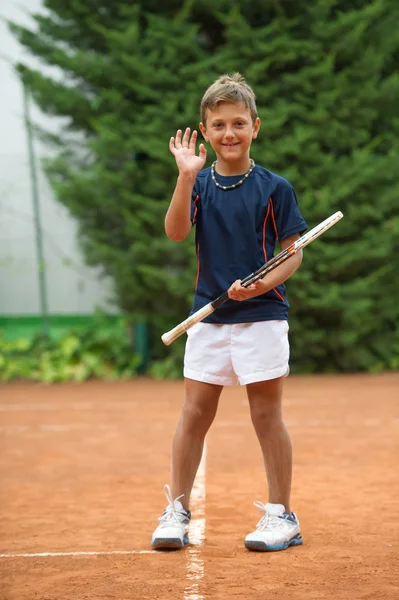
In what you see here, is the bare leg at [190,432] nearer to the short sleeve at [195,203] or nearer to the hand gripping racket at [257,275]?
the hand gripping racket at [257,275]

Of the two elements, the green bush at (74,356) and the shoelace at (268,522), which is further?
the green bush at (74,356)

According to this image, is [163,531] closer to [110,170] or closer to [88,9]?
[110,170]

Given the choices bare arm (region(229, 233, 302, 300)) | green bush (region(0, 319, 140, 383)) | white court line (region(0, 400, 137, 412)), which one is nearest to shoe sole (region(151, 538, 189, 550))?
bare arm (region(229, 233, 302, 300))

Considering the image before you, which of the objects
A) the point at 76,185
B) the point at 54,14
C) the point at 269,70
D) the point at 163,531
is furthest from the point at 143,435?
the point at 54,14

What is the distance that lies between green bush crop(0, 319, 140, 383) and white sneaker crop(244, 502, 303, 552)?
5966 mm

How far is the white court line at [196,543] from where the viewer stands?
2883 mm

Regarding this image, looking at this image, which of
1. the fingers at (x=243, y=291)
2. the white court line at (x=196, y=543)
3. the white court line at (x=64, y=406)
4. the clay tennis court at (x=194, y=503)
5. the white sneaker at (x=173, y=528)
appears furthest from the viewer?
the white court line at (x=64, y=406)

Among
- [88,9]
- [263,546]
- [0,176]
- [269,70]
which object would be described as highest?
[88,9]

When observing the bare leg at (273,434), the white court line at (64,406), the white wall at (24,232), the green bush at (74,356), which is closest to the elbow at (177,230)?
the bare leg at (273,434)

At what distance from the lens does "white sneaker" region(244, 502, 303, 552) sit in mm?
3344

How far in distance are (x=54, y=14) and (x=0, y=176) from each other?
169cm

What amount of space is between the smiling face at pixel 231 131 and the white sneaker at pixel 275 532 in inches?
49.6

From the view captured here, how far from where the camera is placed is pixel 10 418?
6.97 m

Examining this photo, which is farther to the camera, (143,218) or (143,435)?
(143,218)
